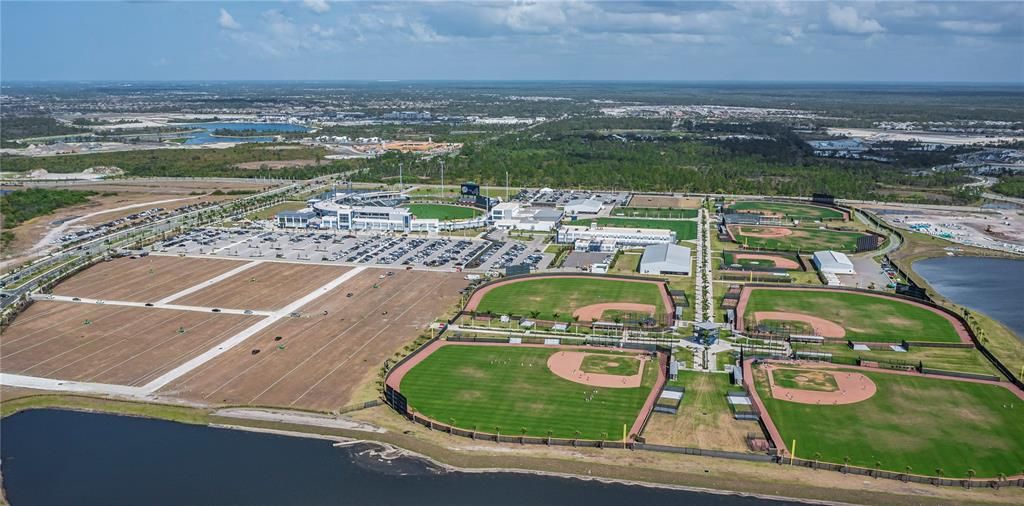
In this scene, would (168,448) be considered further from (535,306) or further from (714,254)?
(714,254)

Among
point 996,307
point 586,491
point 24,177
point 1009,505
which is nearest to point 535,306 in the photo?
point 586,491

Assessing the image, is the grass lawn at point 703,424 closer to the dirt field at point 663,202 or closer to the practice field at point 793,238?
the practice field at point 793,238

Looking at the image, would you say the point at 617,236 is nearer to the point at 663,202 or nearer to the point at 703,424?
the point at 663,202

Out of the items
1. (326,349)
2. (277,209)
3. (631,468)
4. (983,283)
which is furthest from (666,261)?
(277,209)

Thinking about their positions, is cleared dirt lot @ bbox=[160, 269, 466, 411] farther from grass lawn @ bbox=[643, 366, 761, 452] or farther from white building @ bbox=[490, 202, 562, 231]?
white building @ bbox=[490, 202, 562, 231]

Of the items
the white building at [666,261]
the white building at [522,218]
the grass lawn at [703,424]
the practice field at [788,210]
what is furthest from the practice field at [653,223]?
the grass lawn at [703,424]

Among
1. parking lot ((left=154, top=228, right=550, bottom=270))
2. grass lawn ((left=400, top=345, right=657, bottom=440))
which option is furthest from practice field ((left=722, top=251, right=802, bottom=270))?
grass lawn ((left=400, top=345, right=657, bottom=440))
